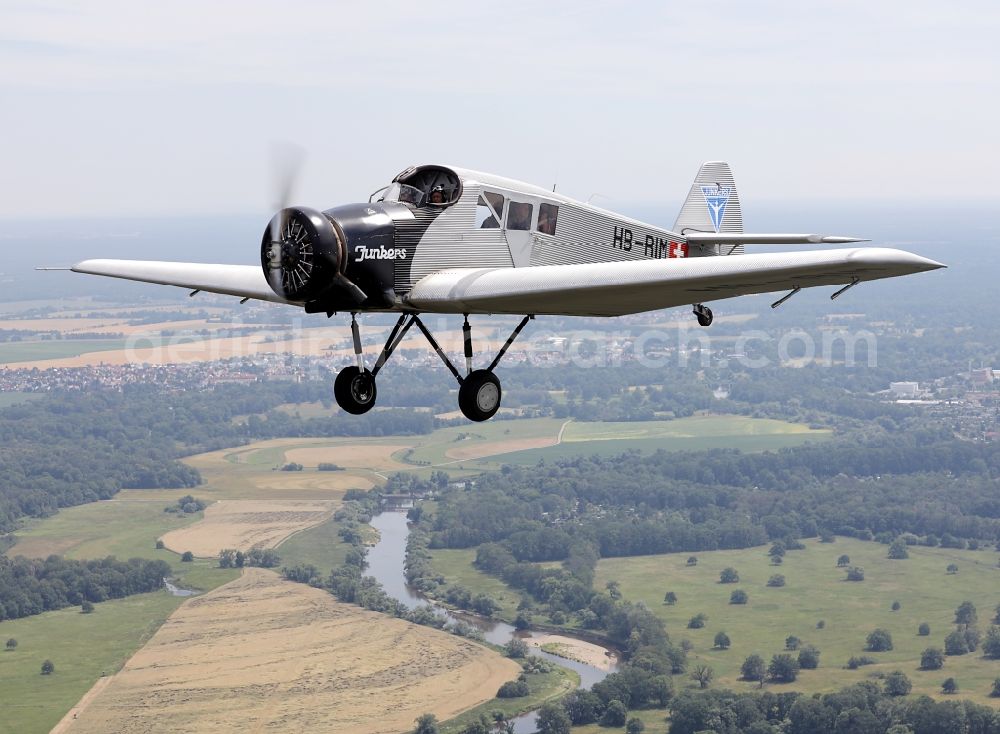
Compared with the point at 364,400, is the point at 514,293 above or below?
above

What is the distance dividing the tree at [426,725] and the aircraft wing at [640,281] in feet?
556

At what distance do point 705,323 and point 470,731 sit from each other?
16297 centimetres

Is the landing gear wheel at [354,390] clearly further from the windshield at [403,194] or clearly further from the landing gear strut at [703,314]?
the landing gear strut at [703,314]

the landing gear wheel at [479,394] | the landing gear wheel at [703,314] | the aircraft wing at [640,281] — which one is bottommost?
the landing gear wheel at [479,394]

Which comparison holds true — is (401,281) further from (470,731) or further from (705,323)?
(470,731)

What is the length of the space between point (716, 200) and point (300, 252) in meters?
21.8

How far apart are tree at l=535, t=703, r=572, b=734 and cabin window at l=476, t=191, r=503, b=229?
6831 inches

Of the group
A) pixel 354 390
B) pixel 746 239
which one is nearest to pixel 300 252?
pixel 354 390

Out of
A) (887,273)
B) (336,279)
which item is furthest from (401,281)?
(887,273)

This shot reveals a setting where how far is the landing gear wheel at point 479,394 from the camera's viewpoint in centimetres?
2691

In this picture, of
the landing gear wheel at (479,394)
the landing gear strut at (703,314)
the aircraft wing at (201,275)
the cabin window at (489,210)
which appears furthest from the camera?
the landing gear strut at (703,314)

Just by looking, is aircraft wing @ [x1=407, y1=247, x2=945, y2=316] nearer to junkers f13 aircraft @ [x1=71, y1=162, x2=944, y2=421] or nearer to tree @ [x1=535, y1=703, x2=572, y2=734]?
junkers f13 aircraft @ [x1=71, y1=162, x2=944, y2=421]

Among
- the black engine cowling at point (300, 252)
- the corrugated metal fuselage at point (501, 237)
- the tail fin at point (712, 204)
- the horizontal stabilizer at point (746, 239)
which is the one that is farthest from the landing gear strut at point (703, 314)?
the black engine cowling at point (300, 252)

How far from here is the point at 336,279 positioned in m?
24.6
